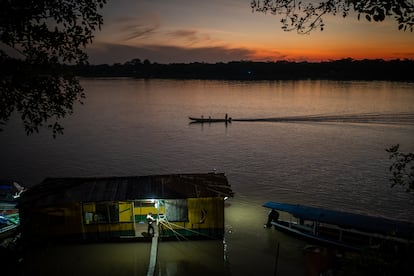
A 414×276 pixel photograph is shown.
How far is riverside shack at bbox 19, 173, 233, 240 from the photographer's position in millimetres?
16828

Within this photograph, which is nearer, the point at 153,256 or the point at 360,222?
the point at 153,256

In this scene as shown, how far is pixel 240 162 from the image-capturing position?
37.2 m

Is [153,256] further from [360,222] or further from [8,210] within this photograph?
[360,222]

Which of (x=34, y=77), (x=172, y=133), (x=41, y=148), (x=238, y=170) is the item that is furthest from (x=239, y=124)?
(x=34, y=77)

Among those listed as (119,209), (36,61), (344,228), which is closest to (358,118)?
(344,228)

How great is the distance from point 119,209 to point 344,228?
1149cm

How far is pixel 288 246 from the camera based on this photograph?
18.4 meters

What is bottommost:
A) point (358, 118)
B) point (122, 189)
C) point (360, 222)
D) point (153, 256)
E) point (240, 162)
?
point (240, 162)

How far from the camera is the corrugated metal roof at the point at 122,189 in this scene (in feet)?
55.5

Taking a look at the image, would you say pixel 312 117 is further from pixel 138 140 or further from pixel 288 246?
pixel 288 246

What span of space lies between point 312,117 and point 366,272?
65.1 meters

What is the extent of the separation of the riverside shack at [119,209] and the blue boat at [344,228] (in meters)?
4.33

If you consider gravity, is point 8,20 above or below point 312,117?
above

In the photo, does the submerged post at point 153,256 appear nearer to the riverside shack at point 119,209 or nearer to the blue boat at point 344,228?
the riverside shack at point 119,209
